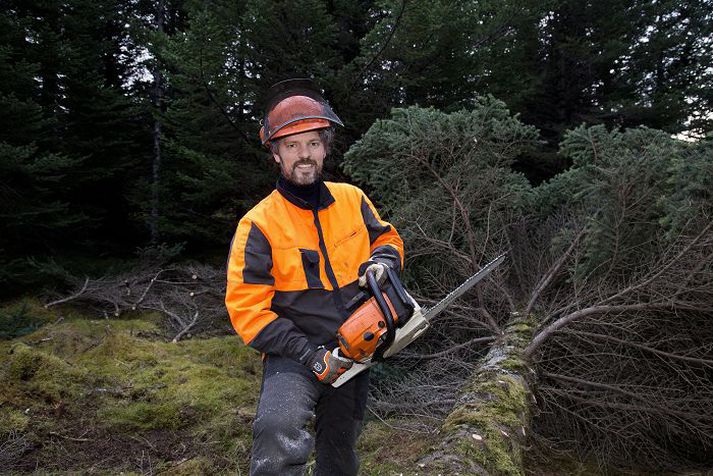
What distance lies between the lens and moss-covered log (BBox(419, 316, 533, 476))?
2390 millimetres

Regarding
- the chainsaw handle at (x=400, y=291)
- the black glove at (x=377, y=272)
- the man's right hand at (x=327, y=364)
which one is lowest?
the man's right hand at (x=327, y=364)

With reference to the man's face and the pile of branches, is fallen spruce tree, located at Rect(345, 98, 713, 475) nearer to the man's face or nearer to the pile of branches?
the man's face

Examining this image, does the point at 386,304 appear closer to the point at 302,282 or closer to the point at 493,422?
the point at 302,282

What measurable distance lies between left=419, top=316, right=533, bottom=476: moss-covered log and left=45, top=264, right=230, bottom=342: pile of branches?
5250 millimetres

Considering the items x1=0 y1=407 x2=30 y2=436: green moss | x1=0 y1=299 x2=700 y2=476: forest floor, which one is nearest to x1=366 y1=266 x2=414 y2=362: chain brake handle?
x1=0 y1=299 x2=700 y2=476: forest floor

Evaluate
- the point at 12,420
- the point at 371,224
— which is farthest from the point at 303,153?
the point at 12,420

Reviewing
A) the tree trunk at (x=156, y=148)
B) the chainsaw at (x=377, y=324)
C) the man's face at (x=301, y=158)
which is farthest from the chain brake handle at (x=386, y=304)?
the tree trunk at (x=156, y=148)

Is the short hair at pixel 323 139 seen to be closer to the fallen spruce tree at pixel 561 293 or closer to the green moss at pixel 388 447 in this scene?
the fallen spruce tree at pixel 561 293

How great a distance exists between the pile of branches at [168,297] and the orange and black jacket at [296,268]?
5.69 meters

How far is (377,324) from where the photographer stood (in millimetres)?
2037

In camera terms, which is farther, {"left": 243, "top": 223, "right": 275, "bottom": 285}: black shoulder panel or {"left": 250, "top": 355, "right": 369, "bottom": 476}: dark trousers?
{"left": 243, "top": 223, "right": 275, "bottom": 285}: black shoulder panel

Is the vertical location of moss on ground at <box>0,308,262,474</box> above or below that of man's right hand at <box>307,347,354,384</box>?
below

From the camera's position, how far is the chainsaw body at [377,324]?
2020 mm

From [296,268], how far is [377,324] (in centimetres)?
45
